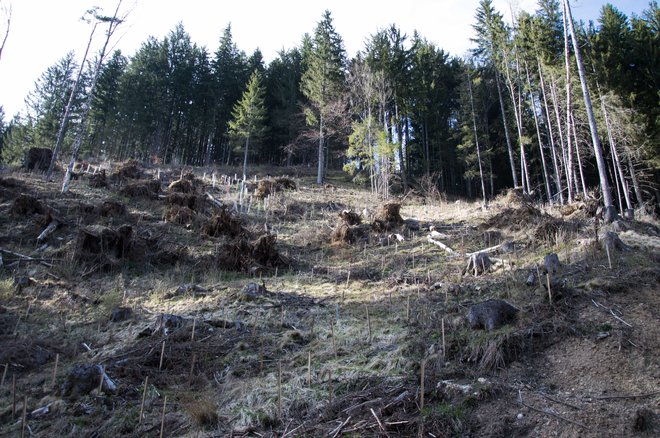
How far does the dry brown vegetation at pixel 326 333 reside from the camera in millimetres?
4742

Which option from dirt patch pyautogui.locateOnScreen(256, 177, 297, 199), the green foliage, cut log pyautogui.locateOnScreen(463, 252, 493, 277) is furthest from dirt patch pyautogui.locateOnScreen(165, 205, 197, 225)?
the green foliage

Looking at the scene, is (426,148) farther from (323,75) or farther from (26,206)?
(26,206)

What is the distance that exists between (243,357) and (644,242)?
9.59 metres

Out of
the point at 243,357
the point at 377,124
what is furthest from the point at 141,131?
the point at 243,357

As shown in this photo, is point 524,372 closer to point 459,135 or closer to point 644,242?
point 644,242

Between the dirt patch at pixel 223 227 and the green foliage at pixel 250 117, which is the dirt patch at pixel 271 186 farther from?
the green foliage at pixel 250 117

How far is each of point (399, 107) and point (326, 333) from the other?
1043 inches

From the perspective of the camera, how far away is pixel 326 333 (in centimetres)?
762

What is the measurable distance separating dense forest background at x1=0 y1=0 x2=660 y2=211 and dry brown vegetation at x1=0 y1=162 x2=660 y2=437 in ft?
34.9

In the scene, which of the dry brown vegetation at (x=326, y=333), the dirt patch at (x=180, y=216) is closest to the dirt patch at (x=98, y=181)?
the dry brown vegetation at (x=326, y=333)

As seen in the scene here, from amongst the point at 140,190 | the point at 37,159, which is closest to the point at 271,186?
the point at 140,190

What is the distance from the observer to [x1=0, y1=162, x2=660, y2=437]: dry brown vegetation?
187 inches

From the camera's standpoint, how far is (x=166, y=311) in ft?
29.9

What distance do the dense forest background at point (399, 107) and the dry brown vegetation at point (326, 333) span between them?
34.9 feet
